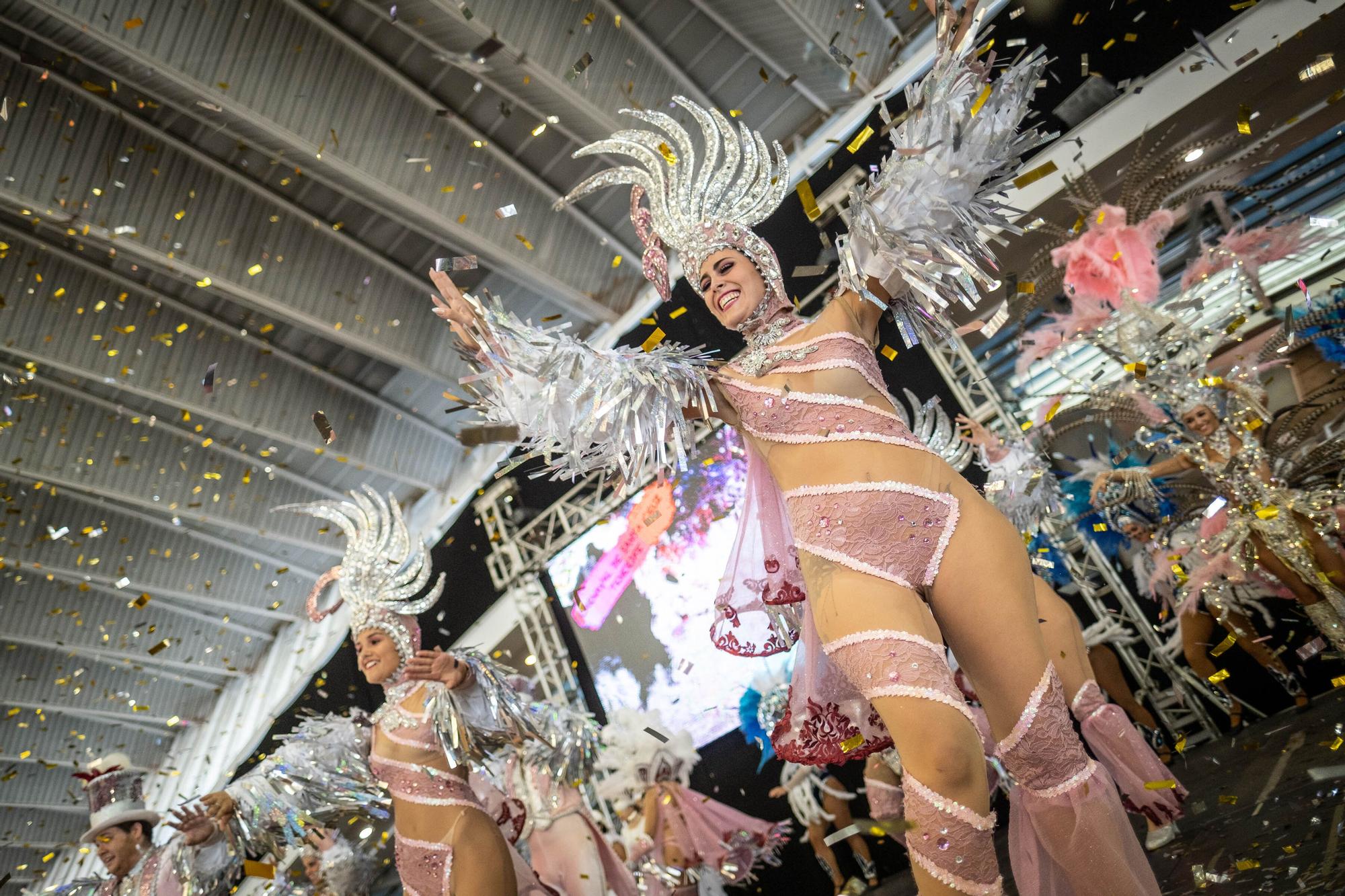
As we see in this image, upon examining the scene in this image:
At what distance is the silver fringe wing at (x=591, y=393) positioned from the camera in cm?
222

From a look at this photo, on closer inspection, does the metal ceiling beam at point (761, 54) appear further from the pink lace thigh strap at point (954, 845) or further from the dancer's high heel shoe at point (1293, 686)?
the pink lace thigh strap at point (954, 845)

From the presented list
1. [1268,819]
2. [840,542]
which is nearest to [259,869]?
[840,542]

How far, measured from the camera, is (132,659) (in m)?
12.3

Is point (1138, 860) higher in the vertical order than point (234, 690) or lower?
higher

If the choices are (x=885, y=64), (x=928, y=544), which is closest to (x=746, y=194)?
(x=928, y=544)

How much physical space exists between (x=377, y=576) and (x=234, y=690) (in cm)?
1184

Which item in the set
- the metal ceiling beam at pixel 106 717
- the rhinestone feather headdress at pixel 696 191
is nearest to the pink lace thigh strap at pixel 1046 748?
the rhinestone feather headdress at pixel 696 191

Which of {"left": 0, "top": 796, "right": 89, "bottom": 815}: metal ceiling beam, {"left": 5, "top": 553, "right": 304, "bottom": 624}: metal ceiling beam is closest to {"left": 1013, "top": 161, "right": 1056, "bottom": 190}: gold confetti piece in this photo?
{"left": 5, "top": 553, "right": 304, "bottom": 624}: metal ceiling beam

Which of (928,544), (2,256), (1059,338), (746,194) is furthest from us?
(2,256)

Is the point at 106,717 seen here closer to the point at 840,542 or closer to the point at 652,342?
the point at 652,342

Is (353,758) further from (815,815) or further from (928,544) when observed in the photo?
(815,815)

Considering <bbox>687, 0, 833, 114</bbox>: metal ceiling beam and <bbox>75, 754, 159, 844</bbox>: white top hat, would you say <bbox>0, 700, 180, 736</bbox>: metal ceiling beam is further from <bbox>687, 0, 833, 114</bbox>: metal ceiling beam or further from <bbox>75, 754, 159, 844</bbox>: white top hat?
<bbox>687, 0, 833, 114</bbox>: metal ceiling beam

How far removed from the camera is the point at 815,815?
20.0 feet

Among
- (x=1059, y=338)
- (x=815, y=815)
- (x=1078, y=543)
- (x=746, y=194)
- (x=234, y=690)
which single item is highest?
(x=1059, y=338)
